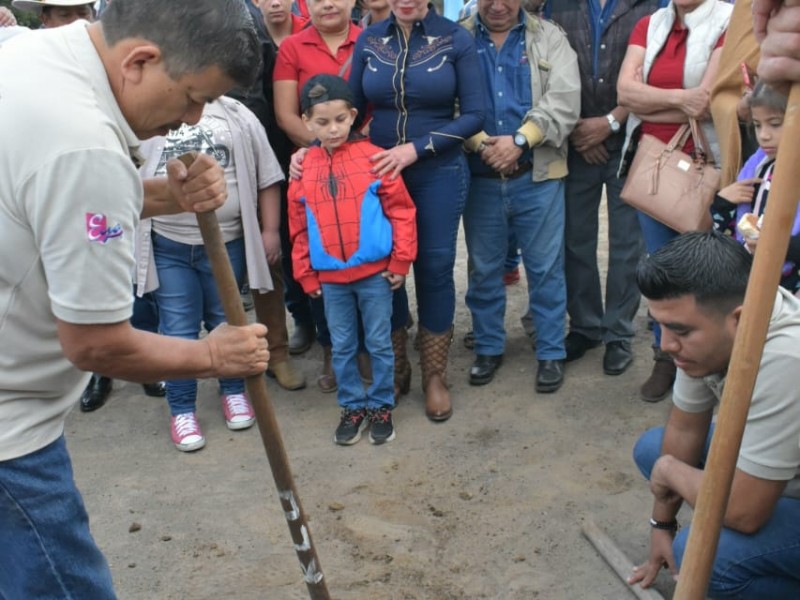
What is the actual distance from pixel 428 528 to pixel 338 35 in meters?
2.52

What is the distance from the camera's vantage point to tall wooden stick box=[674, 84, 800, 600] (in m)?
1.71

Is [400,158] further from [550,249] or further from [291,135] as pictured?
[550,249]

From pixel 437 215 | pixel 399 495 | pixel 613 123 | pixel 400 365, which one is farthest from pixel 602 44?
pixel 399 495

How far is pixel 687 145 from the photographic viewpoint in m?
4.16

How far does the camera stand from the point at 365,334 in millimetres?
4387

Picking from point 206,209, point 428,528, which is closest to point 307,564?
point 428,528

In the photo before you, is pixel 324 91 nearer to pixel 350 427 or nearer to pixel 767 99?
pixel 350 427

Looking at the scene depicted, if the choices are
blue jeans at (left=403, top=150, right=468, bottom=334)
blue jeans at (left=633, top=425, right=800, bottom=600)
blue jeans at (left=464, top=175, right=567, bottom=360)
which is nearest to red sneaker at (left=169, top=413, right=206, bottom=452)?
blue jeans at (left=403, top=150, right=468, bottom=334)

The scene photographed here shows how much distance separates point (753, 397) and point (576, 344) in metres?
2.63

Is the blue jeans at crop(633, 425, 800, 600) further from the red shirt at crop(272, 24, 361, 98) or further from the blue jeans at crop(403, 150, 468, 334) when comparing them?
the red shirt at crop(272, 24, 361, 98)

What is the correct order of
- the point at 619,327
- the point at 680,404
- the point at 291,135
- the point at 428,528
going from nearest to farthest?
1. the point at 680,404
2. the point at 428,528
3. the point at 291,135
4. the point at 619,327

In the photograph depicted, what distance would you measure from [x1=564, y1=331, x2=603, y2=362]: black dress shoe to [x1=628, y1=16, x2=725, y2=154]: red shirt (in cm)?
131

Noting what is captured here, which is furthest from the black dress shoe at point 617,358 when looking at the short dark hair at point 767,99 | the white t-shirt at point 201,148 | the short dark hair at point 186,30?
the short dark hair at point 186,30

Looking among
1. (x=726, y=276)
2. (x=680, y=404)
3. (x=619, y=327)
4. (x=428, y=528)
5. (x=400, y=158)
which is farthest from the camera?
(x=619, y=327)
